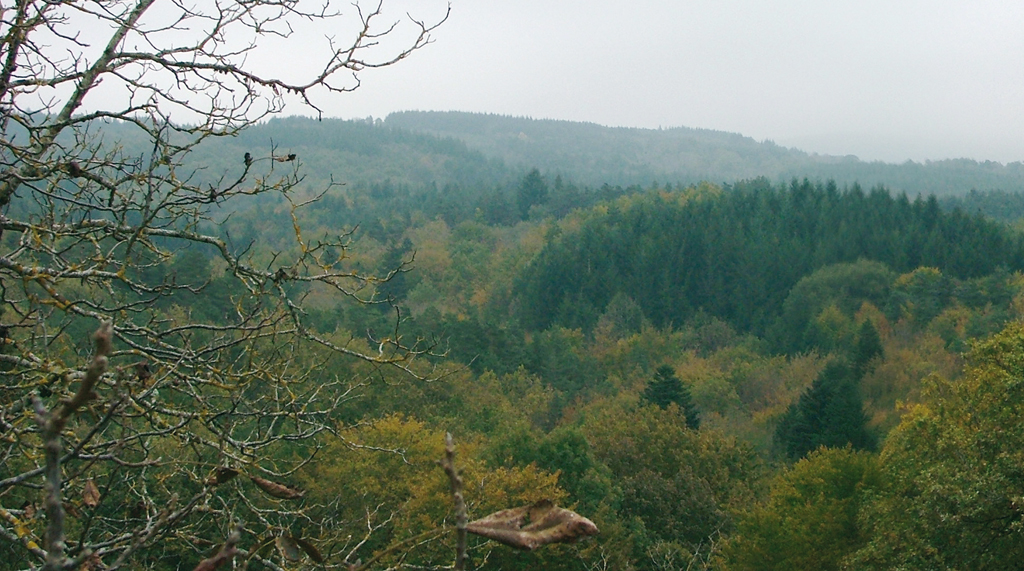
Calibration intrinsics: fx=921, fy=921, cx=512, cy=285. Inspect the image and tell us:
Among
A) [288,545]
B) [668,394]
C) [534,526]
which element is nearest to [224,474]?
[288,545]

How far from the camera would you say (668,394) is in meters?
37.2

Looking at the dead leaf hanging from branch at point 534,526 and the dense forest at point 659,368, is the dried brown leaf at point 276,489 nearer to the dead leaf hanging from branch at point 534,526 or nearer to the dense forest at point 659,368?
the dense forest at point 659,368

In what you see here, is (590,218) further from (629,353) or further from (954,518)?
(954,518)

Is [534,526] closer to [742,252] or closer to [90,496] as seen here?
[90,496]

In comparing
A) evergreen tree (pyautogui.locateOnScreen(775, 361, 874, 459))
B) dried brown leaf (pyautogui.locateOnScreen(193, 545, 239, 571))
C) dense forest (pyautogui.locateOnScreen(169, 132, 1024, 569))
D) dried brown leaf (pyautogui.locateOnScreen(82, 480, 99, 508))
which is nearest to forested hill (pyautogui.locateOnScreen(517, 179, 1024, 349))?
dense forest (pyautogui.locateOnScreen(169, 132, 1024, 569))

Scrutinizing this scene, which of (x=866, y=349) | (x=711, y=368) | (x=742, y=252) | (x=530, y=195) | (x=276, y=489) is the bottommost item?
(x=711, y=368)

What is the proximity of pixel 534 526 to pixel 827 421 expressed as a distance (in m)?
36.2

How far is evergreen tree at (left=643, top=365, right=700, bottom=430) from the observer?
3678 centimetres

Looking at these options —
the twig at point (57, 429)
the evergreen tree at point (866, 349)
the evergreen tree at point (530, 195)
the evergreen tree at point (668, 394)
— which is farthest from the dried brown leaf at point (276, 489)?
the evergreen tree at point (530, 195)

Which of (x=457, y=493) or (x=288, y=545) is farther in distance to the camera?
(x=288, y=545)

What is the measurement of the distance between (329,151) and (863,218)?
115 metres

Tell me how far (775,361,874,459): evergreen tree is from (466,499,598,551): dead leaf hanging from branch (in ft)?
115

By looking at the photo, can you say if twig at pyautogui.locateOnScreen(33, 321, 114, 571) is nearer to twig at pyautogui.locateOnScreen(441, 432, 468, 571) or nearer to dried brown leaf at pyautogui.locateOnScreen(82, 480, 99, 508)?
twig at pyautogui.locateOnScreen(441, 432, 468, 571)

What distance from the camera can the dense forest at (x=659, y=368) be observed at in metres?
14.9
